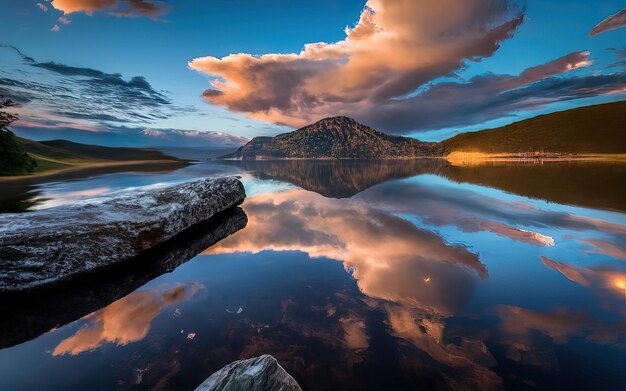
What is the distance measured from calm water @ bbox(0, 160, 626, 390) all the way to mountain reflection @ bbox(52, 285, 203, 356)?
0.03 m

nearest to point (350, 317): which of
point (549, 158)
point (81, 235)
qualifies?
point (81, 235)

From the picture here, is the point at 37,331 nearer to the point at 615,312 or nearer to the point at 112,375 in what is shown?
the point at 112,375

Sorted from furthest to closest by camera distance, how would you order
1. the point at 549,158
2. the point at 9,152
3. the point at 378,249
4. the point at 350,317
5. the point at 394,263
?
the point at 549,158 < the point at 9,152 < the point at 378,249 < the point at 394,263 < the point at 350,317

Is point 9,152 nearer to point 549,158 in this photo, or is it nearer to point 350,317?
point 350,317

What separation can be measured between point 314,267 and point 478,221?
9384mm

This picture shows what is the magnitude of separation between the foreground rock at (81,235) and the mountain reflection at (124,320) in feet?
6.55

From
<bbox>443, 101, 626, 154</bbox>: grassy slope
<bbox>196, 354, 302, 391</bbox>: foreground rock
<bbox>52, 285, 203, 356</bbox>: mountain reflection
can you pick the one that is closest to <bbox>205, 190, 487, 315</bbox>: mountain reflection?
<bbox>52, 285, 203, 356</bbox>: mountain reflection

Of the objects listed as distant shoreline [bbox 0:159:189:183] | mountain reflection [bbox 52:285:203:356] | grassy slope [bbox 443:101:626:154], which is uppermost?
grassy slope [bbox 443:101:626:154]

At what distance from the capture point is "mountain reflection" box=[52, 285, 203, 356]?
15.2ft

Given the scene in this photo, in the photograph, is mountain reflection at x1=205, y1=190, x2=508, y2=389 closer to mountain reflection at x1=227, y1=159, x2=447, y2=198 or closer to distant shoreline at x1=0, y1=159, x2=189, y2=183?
mountain reflection at x1=227, y1=159, x2=447, y2=198

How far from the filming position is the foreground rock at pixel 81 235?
6051 millimetres

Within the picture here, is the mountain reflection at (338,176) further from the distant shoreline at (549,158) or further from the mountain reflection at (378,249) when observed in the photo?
the distant shoreline at (549,158)

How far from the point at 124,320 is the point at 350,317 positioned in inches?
182

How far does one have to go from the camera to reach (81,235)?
686 centimetres
